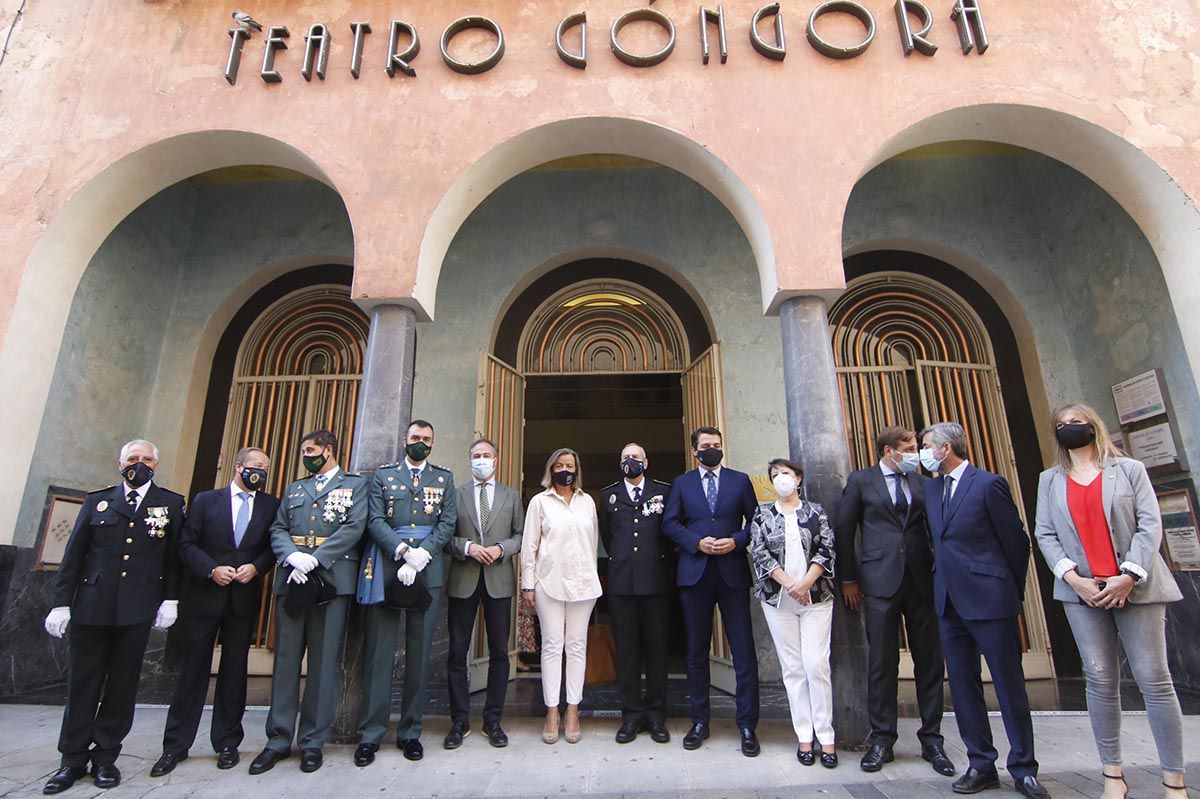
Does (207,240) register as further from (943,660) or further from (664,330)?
(943,660)

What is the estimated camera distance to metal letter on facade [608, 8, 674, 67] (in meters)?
5.55

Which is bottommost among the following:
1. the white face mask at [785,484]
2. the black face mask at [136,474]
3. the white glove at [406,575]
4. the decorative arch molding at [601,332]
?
the white glove at [406,575]

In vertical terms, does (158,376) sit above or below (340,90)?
below

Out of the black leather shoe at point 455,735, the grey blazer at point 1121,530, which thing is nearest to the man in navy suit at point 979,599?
the grey blazer at point 1121,530

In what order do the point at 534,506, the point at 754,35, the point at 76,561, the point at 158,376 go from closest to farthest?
1. the point at 76,561
2. the point at 534,506
3. the point at 754,35
4. the point at 158,376

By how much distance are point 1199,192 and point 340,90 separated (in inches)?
279

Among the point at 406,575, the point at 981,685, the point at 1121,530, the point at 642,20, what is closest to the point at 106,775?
the point at 406,575

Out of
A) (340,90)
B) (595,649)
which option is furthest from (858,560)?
(340,90)

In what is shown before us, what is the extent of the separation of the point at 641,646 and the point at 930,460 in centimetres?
222

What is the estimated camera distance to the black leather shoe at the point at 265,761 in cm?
362

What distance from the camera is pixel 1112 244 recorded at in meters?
6.46

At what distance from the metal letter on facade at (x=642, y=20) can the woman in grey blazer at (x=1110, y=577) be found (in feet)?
13.8

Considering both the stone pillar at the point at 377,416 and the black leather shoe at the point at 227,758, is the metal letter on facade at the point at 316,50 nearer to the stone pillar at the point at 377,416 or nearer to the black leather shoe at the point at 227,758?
the stone pillar at the point at 377,416

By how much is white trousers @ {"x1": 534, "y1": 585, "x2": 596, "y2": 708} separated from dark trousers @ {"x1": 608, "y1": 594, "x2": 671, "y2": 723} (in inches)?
9.4
